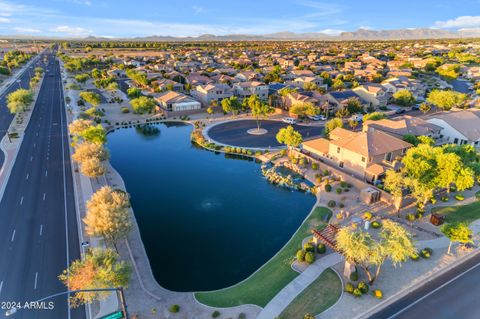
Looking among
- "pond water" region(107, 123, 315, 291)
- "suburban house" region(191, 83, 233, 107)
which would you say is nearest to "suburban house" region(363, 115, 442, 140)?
"pond water" region(107, 123, 315, 291)

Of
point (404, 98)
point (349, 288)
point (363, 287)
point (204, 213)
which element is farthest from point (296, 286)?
point (404, 98)

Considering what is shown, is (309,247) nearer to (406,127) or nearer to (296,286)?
(296,286)

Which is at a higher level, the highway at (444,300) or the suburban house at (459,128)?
the suburban house at (459,128)

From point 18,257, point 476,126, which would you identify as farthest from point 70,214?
point 476,126

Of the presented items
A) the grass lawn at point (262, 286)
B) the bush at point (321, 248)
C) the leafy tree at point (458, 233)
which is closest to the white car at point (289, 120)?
the grass lawn at point (262, 286)

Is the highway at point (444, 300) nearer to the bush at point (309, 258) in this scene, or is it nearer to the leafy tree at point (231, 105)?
the bush at point (309, 258)

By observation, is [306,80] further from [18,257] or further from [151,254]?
[18,257]

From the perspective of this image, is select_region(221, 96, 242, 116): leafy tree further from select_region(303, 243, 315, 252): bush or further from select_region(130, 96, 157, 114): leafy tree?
select_region(303, 243, 315, 252): bush
